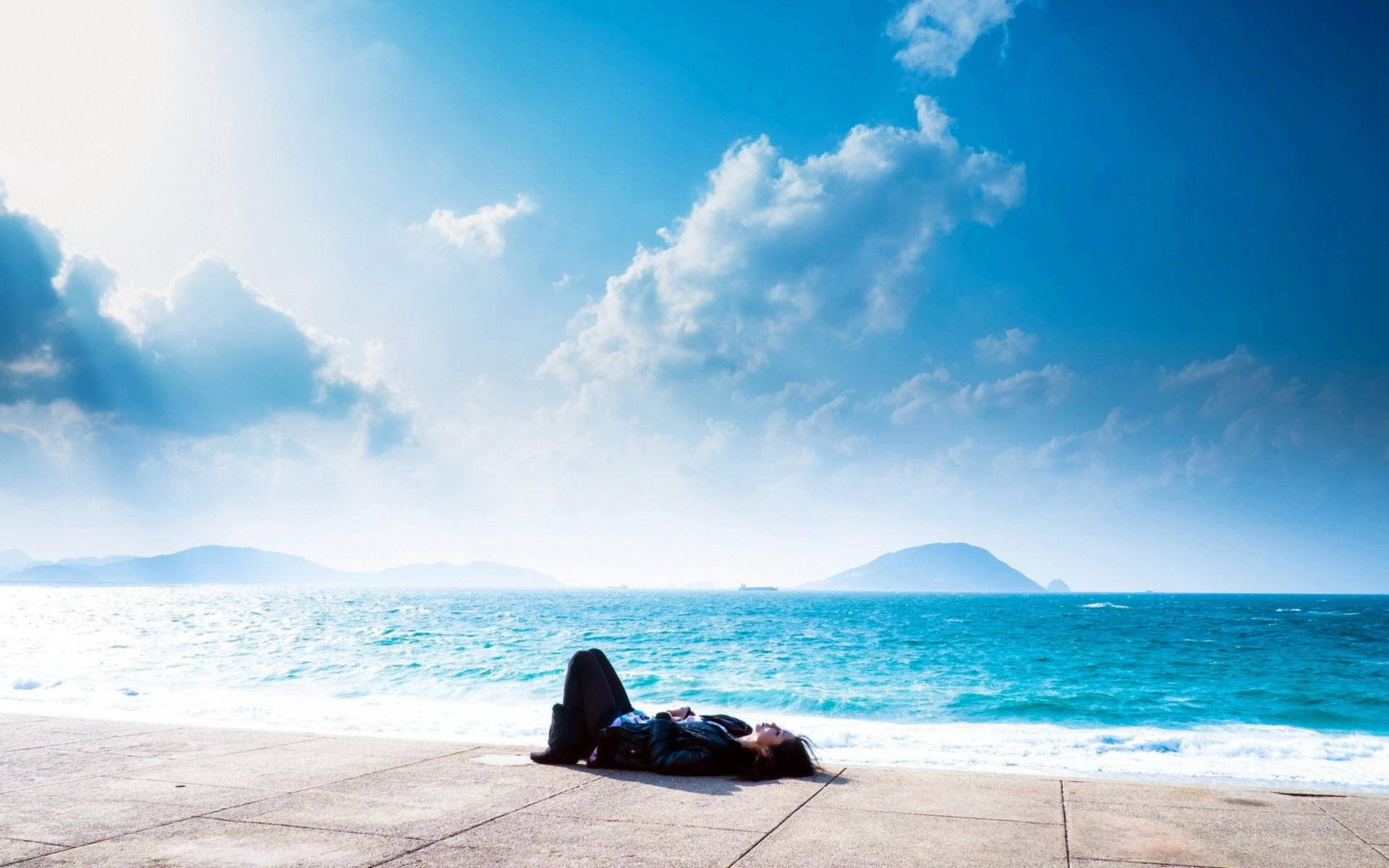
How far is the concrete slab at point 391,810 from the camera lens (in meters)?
5.73

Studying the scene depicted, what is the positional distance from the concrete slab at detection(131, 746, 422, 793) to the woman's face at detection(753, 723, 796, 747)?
3586mm

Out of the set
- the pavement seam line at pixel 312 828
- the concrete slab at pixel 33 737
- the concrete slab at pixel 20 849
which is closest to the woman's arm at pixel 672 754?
the pavement seam line at pixel 312 828

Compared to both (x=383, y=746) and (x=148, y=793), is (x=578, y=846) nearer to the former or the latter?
(x=148, y=793)

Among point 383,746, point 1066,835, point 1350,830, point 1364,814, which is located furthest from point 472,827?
point 1364,814

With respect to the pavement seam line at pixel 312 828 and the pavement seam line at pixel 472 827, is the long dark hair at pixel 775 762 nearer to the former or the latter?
the pavement seam line at pixel 472 827

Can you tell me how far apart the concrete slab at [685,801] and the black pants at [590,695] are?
61 centimetres

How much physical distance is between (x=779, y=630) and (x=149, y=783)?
47.6m

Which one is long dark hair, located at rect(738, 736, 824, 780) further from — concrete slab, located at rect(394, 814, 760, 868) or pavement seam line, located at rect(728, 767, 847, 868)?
concrete slab, located at rect(394, 814, 760, 868)

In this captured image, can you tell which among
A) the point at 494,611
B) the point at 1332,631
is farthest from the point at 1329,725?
the point at 494,611

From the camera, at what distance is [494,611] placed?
247 feet

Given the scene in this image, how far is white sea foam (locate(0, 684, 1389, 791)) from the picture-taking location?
10.6 meters

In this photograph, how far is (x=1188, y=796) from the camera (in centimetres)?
712

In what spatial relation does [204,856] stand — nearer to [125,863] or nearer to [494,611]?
[125,863]

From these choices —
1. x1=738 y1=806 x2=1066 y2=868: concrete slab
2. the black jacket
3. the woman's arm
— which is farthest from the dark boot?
x1=738 y1=806 x2=1066 y2=868: concrete slab
